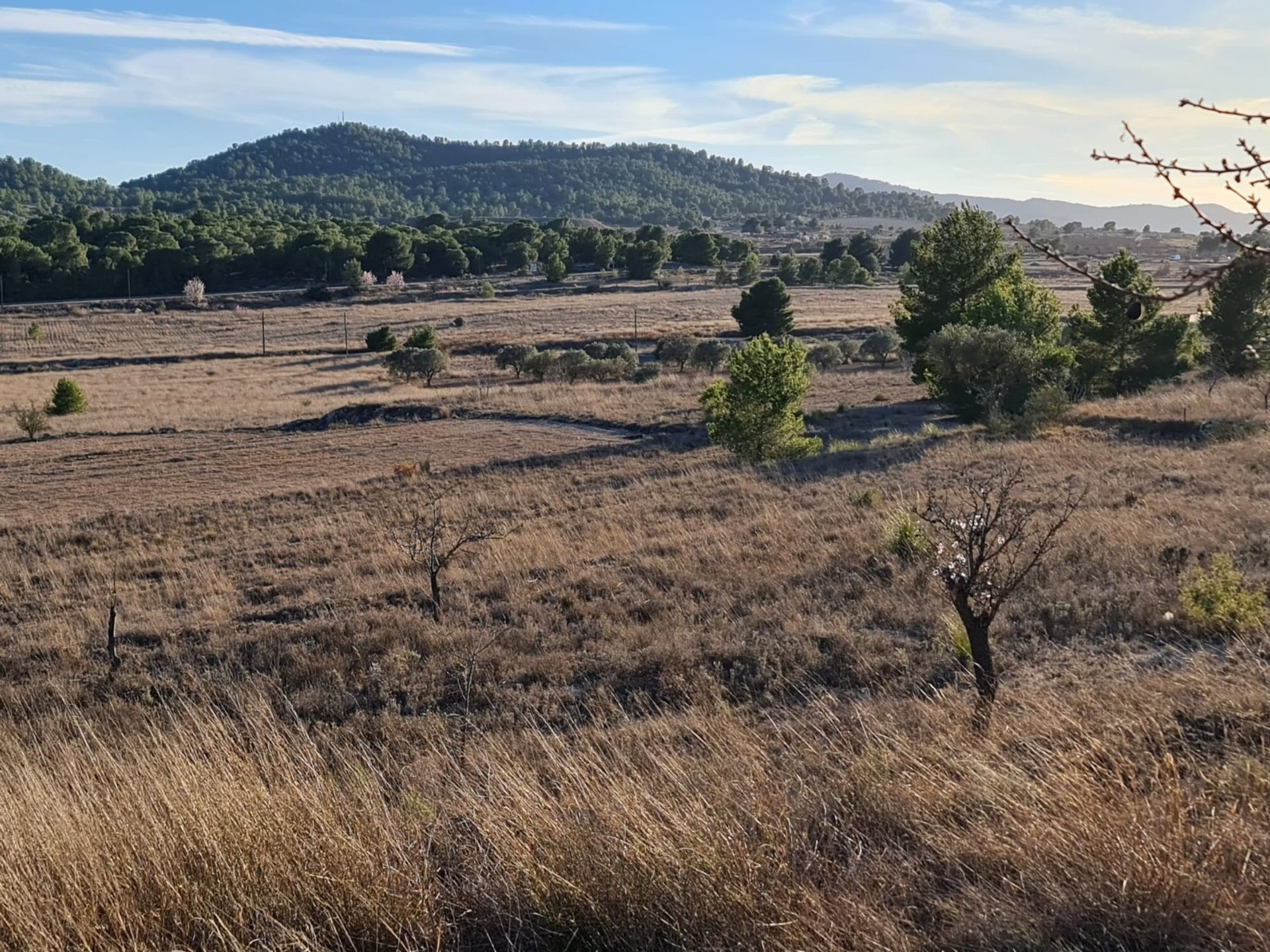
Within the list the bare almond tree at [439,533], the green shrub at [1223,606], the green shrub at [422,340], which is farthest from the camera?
the green shrub at [422,340]

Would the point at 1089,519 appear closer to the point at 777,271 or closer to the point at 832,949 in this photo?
the point at 832,949

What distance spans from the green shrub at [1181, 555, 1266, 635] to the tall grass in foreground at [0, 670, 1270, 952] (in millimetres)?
4734

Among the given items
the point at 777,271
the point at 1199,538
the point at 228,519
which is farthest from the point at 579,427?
the point at 777,271

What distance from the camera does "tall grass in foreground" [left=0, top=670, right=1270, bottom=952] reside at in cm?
315

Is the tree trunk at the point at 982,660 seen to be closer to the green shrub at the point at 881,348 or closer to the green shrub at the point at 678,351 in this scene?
the green shrub at the point at 678,351

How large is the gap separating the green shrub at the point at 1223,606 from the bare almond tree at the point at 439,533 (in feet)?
30.1

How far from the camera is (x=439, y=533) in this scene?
16469 millimetres

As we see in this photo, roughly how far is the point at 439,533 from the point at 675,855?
1350 centimetres

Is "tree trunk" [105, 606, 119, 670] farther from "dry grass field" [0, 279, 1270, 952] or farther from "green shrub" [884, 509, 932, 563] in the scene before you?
"green shrub" [884, 509, 932, 563]

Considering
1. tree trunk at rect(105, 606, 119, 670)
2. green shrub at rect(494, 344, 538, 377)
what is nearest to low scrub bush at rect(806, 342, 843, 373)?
green shrub at rect(494, 344, 538, 377)

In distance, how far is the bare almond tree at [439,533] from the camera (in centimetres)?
1501

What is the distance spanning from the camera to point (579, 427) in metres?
36.2

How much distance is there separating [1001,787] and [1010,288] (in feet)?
115

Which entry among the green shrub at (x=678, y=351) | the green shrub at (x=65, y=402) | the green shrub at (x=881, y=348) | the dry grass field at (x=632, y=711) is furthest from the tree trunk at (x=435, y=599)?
the green shrub at (x=881, y=348)
